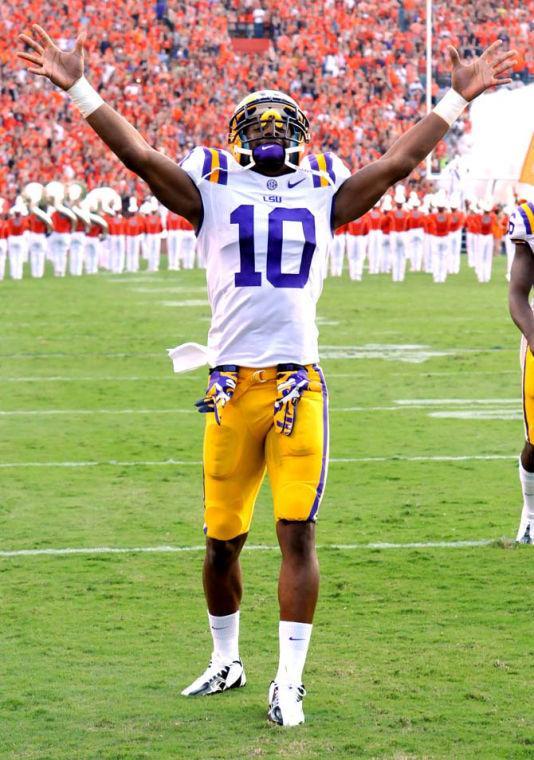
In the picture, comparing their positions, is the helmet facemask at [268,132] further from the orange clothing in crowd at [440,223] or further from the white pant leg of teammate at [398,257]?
the orange clothing in crowd at [440,223]

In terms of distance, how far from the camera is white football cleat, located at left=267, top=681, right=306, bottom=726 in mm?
4129

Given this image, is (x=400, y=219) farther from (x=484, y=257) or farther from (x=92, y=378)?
(x=92, y=378)

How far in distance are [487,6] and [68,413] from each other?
29.8m

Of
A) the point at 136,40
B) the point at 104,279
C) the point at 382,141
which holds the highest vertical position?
the point at 136,40

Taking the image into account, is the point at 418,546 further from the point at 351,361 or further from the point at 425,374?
the point at 351,361

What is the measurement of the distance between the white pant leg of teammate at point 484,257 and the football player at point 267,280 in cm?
1990

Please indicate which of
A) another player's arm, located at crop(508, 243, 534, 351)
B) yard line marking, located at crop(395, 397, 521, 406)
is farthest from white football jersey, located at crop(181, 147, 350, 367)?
yard line marking, located at crop(395, 397, 521, 406)

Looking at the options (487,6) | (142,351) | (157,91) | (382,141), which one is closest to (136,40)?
(157,91)

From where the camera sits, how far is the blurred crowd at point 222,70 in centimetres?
3462

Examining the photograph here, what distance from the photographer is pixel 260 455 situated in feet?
14.4

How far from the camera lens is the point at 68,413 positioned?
10.6 m

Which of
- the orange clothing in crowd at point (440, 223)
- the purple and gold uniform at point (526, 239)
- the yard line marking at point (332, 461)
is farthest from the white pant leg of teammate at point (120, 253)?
the purple and gold uniform at point (526, 239)

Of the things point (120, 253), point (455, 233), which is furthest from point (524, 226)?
point (120, 253)

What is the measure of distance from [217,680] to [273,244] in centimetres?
126
